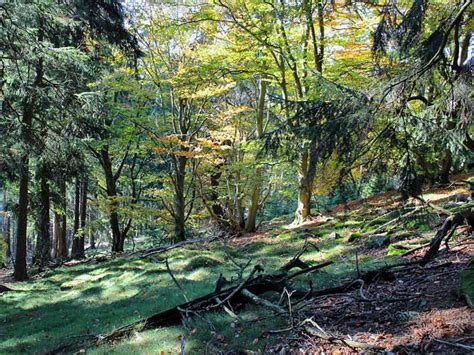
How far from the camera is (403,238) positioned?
28.0 feet

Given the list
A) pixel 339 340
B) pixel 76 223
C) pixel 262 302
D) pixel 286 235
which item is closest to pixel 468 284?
pixel 339 340

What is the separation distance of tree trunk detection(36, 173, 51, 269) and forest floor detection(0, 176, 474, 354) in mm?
3462

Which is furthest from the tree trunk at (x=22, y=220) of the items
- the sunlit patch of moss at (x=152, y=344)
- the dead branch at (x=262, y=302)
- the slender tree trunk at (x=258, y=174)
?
the dead branch at (x=262, y=302)

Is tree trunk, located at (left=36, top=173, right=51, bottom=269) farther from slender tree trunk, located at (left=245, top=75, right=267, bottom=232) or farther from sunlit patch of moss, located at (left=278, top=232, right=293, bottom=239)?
sunlit patch of moss, located at (left=278, top=232, right=293, bottom=239)

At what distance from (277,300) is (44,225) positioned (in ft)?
40.8

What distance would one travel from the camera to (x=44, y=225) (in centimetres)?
1517

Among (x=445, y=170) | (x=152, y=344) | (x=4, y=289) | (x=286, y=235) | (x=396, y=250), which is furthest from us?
(x=445, y=170)

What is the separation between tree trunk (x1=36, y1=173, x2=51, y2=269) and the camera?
1467cm

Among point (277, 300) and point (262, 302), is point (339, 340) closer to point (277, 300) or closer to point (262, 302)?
point (262, 302)

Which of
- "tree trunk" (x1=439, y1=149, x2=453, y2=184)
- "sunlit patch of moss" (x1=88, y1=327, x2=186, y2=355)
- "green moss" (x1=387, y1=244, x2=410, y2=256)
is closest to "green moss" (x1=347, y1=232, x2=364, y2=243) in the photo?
"green moss" (x1=387, y1=244, x2=410, y2=256)

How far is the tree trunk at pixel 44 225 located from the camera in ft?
48.1

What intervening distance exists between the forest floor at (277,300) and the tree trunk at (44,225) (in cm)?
346

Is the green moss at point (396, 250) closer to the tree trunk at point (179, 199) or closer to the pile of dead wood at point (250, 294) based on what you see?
the pile of dead wood at point (250, 294)

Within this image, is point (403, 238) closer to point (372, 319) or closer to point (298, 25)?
point (372, 319)
